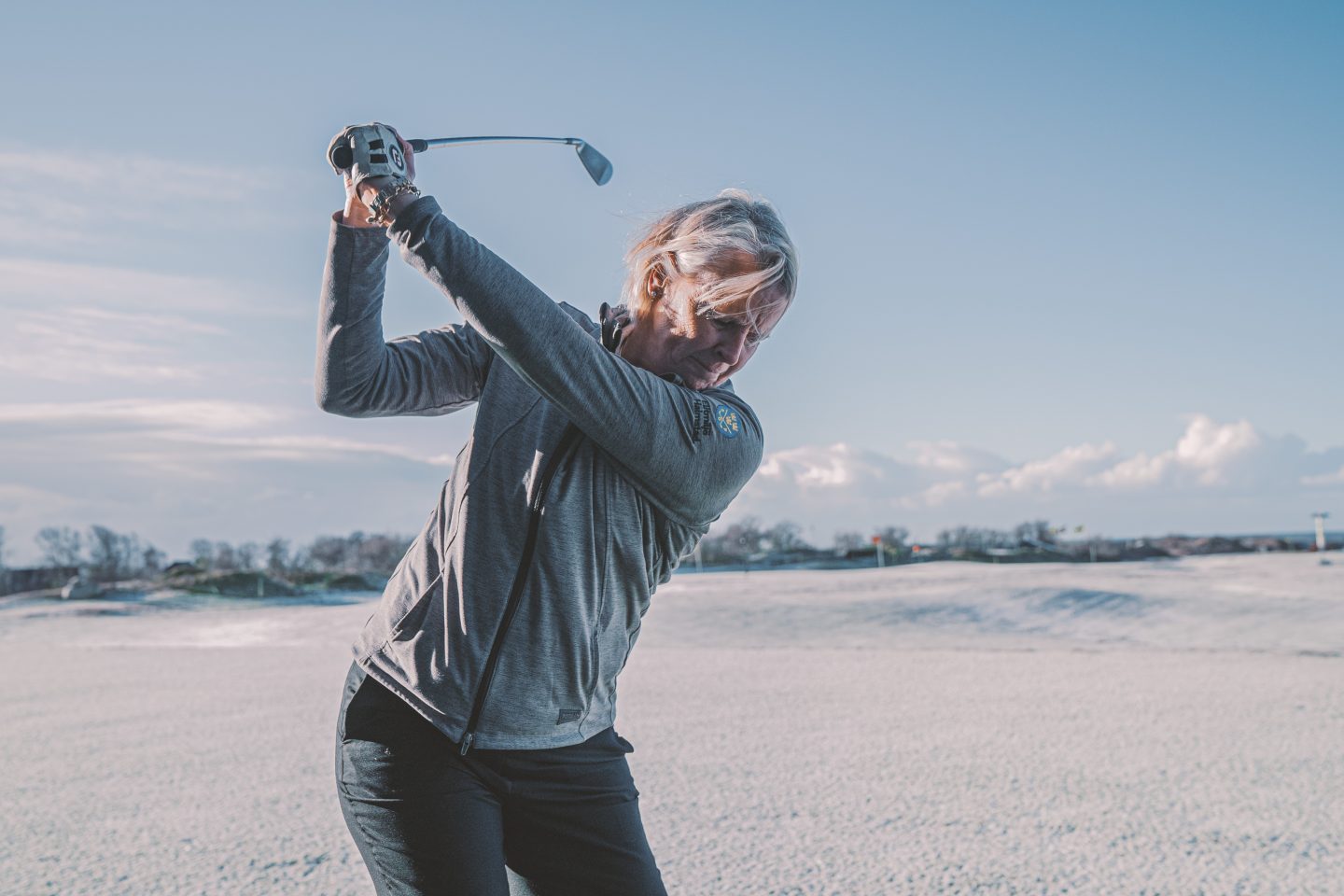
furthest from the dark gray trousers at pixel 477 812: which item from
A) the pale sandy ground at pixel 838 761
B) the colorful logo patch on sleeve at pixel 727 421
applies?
the pale sandy ground at pixel 838 761

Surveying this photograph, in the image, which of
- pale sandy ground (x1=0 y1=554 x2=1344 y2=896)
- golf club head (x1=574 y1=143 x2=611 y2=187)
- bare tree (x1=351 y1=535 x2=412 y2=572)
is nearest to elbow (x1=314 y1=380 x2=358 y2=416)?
golf club head (x1=574 y1=143 x2=611 y2=187)

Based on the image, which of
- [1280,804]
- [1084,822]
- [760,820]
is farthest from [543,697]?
[1280,804]

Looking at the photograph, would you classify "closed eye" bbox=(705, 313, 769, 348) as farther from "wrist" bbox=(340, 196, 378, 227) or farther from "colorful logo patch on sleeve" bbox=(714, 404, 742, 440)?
"wrist" bbox=(340, 196, 378, 227)

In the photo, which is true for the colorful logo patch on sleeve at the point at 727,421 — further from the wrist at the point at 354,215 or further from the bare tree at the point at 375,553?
the bare tree at the point at 375,553

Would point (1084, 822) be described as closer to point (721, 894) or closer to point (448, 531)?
point (721, 894)

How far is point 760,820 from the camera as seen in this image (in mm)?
4355

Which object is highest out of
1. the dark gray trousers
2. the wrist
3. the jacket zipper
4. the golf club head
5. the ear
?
the golf club head

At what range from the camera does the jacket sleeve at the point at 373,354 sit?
172 centimetres

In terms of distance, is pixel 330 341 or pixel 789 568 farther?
pixel 789 568

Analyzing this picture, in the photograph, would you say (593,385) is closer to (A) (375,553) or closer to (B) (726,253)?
(B) (726,253)

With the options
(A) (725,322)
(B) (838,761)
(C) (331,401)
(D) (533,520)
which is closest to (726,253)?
(A) (725,322)

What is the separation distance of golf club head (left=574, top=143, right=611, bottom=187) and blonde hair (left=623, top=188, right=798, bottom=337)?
31.9 inches

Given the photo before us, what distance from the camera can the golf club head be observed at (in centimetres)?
257

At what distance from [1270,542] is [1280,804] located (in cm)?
2060
